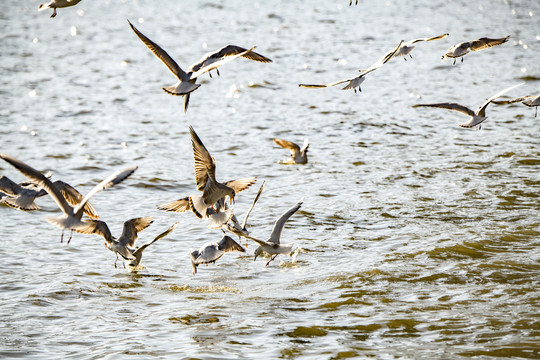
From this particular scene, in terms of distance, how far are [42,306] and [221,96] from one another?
35.3 feet

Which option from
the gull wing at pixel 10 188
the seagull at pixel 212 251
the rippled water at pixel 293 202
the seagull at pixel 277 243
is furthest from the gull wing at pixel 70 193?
the seagull at pixel 277 243

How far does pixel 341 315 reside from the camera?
7.14 metres

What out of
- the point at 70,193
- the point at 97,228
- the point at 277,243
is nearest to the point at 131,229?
the point at 97,228

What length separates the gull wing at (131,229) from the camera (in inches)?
317

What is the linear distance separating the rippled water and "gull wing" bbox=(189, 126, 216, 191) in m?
1.23

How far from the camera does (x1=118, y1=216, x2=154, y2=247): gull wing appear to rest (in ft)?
26.5

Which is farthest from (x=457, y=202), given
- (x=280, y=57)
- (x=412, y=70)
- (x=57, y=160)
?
(x=280, y=57)

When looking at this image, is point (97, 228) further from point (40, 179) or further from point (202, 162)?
point (202, 162)

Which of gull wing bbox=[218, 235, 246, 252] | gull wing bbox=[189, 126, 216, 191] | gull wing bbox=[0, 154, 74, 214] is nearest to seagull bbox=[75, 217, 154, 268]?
gull wing bbox=[0, 154, 74, 214]

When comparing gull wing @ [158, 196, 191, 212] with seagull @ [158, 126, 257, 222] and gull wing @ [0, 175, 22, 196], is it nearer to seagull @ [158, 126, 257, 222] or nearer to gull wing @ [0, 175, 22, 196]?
seagull @ [158, 126, 257, 222]

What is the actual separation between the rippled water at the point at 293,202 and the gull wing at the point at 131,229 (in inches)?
19.8

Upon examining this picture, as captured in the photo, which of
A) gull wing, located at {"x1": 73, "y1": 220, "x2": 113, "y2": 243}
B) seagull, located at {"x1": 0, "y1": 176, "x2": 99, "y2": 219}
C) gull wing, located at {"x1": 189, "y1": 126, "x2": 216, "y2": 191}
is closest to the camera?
gull wing, located at {"x1": 189, "y1": 126, "x2": 216, "y2": 191}

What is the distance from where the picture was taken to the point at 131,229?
8.11 metres

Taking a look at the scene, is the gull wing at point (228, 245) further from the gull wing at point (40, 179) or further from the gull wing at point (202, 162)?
the gull wing at point (40, 179)
